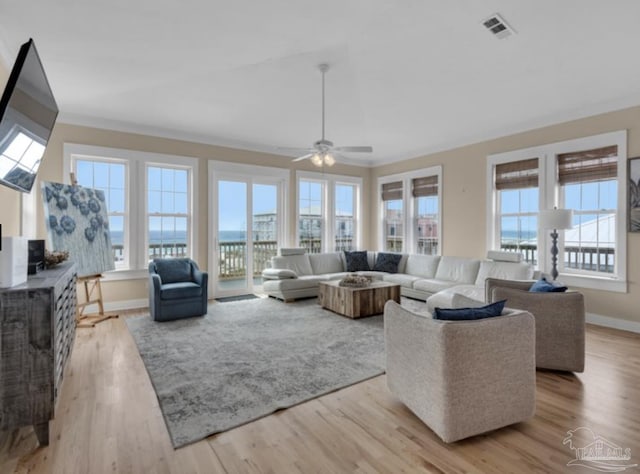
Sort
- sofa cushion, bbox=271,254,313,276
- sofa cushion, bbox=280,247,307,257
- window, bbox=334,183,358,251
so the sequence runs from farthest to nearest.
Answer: window, bbox=334,183,358,251
sofa cushion, bbox=280,247,307,257
sofa cushion, bbox=271,254,313,276

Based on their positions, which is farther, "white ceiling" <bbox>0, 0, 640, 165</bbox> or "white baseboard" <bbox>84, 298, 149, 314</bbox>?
"white baseboard" <bbox>84, 298, 149, 314</bbox>

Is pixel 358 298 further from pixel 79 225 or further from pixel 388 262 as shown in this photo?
pixel 79 225

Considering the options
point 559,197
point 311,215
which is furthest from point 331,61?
point 311,215

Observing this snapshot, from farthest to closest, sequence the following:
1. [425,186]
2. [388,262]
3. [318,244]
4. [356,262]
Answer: [318,244] → [356,262] → [425,186] → [388,262]

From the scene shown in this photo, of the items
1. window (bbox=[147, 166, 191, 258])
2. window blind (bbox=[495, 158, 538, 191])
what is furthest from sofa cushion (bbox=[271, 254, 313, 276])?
window blind (bbox=[495, 158, 538, 191])

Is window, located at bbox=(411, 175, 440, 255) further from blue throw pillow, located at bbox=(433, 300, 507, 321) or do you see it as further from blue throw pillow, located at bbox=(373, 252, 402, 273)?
blue throw pillow, located at bbox=(433, 300, 507, 321)

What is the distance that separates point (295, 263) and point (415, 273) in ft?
7.58

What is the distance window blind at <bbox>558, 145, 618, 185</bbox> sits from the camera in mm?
4344

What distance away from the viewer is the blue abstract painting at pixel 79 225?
4.01m

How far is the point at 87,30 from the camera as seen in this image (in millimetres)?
2770

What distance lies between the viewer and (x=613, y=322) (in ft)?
14.1

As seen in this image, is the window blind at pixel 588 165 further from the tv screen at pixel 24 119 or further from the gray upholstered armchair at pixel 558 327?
the tv screen at pixel 24 119

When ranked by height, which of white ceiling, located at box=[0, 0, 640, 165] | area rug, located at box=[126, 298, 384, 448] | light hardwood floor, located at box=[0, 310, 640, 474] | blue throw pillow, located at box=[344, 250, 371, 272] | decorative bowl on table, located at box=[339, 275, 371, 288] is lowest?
light hardwood floor, located at box=[0, 310, 640, 474]

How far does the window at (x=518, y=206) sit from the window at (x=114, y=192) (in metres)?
6.10
